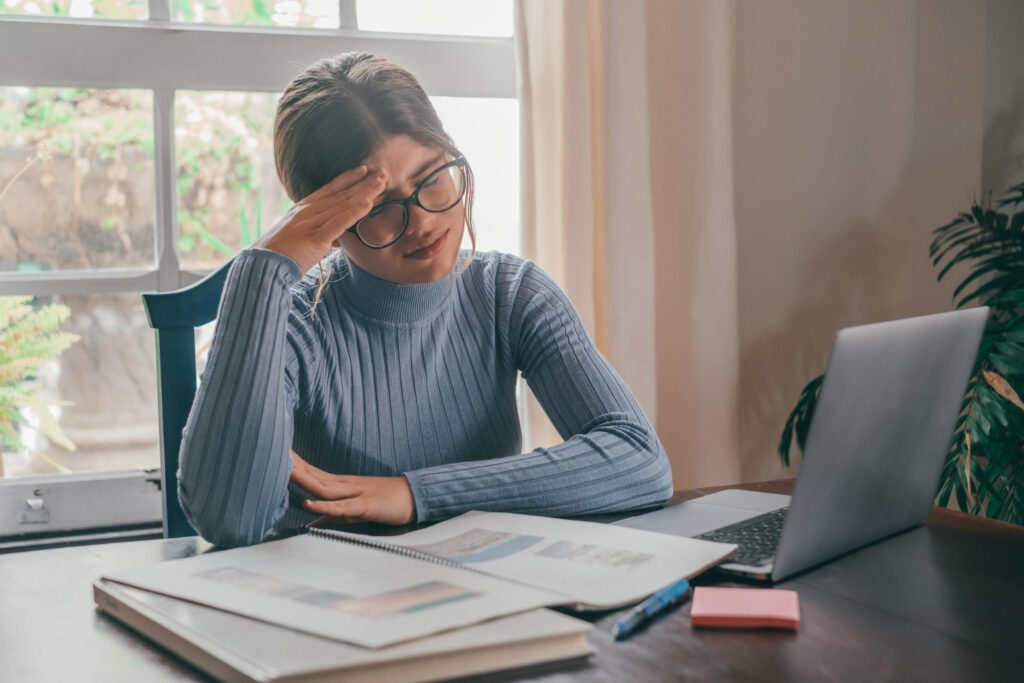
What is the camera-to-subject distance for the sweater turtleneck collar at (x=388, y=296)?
Result: 4.51 ft

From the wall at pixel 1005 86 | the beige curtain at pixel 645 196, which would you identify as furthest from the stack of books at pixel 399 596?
the wall at pixel 1005 86

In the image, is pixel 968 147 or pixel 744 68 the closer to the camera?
pixel 744 68

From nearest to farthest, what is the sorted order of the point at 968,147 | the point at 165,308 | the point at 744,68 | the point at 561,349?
the point at 165,308 < the point at 561,349 < the point at 744,68 < the point at 968,147

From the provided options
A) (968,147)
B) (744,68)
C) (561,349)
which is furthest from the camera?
(968,147)

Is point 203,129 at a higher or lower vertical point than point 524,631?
higher

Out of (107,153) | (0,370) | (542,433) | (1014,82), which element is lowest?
(542,433)

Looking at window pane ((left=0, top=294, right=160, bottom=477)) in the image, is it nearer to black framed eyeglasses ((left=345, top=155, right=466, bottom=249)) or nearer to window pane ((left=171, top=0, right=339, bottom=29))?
window pane ((left=171, top=0, right=339, bottom=29))

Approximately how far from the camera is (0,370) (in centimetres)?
180

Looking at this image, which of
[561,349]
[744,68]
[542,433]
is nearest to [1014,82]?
[744,68]

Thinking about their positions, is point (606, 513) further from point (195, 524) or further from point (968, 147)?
point (968, 147)

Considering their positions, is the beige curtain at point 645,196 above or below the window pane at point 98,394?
above

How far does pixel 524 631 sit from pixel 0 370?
150 centimetres

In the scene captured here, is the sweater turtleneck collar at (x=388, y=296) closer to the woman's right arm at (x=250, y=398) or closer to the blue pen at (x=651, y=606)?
the woman's right arm at (x=250, y=398)

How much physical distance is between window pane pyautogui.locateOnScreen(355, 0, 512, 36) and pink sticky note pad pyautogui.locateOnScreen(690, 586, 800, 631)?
5.13ft
